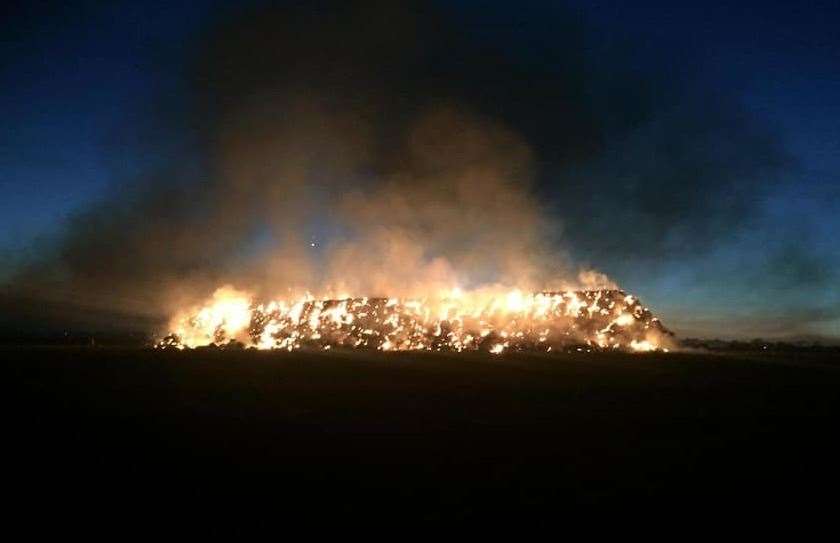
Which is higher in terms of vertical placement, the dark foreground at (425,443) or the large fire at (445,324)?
the large fire at (445,324)

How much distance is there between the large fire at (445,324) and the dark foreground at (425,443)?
37352 mm

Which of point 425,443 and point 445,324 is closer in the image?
point 425,443

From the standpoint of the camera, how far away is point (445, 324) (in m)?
80.6

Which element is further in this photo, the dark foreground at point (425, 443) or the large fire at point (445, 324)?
the large fire at point (445, 324)

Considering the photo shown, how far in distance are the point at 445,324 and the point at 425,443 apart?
64.7 m

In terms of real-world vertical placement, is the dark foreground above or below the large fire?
below

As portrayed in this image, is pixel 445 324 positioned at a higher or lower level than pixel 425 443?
higher

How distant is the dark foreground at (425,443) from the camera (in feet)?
37.4

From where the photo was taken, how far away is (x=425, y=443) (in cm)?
1605

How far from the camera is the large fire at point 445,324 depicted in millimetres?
72125

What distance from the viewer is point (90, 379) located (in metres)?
32.6

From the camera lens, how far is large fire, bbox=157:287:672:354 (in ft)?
237

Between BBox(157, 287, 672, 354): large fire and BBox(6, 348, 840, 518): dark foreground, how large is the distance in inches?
1471

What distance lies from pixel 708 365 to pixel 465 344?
97.1 ft
